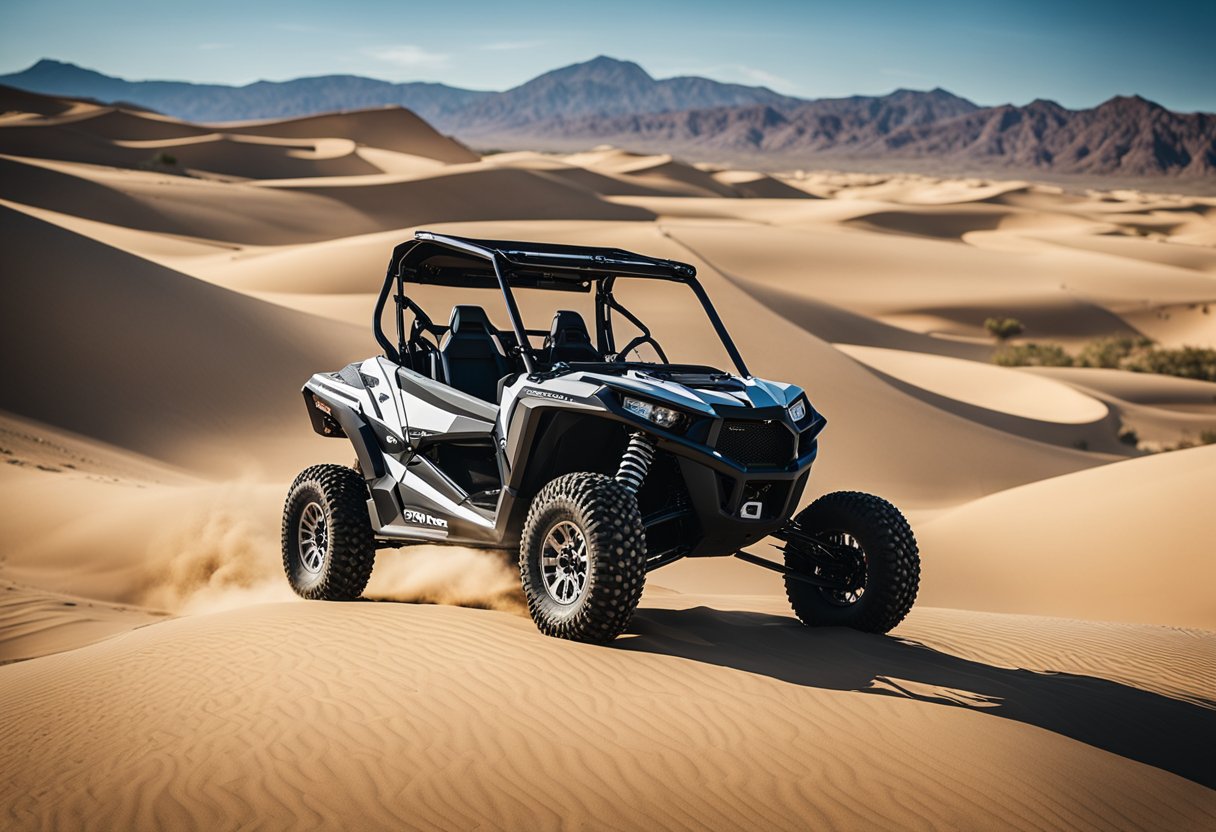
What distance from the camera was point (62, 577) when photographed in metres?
10.3

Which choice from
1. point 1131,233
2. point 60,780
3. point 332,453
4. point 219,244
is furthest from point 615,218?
point 60,780

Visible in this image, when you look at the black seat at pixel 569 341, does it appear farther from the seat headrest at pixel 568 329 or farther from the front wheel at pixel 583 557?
the front wheel at pixel 583 557

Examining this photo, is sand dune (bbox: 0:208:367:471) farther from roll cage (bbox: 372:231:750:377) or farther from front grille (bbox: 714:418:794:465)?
front grille (bbox: 714:418:794:465)

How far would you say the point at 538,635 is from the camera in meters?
6.68

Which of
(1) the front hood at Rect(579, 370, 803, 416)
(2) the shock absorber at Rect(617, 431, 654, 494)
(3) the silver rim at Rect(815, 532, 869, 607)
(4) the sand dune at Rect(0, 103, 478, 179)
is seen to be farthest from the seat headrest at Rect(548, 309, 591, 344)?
(4) the sand dune at Rect(0, 103, 478, 179)

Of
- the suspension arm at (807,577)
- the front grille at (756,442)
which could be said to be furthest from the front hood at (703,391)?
the suspension arm at (807,577)

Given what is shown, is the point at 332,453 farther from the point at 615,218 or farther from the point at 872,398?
the point at 615,218

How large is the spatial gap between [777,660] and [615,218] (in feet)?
189

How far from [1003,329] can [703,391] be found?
39011mm

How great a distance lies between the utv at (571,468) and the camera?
20.9 ft

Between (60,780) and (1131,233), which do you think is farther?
(1131,233)

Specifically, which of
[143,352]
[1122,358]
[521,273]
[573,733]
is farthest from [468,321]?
[1122,358]

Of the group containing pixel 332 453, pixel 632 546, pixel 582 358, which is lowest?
pixel 332 453

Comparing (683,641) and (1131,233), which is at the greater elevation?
(1131,233)
